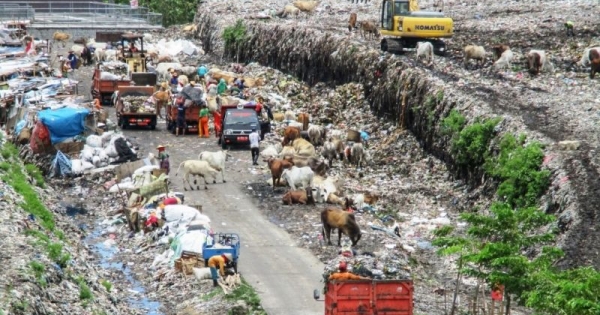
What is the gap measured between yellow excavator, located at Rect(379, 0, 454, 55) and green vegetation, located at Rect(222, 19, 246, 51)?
615 inches

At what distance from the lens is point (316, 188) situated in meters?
34.0

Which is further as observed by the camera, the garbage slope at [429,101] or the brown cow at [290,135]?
the brown cow at [290,135]

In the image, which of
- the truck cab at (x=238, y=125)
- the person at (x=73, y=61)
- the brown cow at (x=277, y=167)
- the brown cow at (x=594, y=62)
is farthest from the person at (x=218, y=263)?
the person at (x=73, y=61)

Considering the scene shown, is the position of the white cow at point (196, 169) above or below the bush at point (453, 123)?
below

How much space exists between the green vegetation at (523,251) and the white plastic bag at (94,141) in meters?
14.8

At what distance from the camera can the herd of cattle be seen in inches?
1143

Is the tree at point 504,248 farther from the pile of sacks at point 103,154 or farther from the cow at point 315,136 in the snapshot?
the pile of sacks at point 103,154

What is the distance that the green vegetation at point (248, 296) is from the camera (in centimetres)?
2302

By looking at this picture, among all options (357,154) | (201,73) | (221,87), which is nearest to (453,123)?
(357,154)

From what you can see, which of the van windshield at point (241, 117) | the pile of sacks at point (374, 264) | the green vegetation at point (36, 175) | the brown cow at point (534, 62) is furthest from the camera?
the brown cow at point (534, 62)

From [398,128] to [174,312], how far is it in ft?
64.3

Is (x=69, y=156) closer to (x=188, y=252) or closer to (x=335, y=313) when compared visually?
(x=188, y=252)

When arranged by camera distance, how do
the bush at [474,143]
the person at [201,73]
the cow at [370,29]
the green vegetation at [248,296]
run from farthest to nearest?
the person at [201,73], the cow at [370,29], the bush at [474,143], the green vegetation at [248,296]

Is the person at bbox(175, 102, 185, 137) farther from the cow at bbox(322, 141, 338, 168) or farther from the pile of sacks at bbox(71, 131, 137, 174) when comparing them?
the cow at bbox(322, 141, 338, 168)
